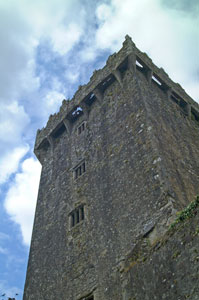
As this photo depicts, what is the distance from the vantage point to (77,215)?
1614 centimetres

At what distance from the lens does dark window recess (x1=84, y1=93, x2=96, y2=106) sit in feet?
66.5

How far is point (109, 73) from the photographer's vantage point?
19.1 meters

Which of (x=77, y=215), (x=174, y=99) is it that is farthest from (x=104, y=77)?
(x=77, y=215)

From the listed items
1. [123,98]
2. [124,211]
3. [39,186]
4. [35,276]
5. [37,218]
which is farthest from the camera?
[39,186]

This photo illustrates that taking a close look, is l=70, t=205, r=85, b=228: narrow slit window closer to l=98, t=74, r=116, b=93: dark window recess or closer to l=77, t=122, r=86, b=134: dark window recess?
l=77, t=122, r=86, b=134: dark window recess

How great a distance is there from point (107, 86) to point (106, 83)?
19 cm

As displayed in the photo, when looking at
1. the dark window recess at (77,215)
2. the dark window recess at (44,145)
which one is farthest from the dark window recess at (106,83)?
the dark window recess at (77,215)

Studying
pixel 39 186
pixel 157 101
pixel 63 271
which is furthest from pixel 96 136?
pixel 63 271

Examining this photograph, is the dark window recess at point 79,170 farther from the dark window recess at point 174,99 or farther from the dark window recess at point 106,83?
the dark window recess at point 174,99

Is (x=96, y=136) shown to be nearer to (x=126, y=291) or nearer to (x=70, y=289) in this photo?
(x=70, y=289)

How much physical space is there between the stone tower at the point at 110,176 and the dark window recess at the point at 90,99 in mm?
61

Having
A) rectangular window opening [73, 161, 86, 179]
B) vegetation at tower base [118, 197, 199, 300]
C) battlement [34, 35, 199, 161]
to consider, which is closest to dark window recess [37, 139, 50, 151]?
battlement [34, 35, 199, 161]

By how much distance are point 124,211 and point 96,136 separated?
579 cm

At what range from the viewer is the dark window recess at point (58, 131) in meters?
21.8
